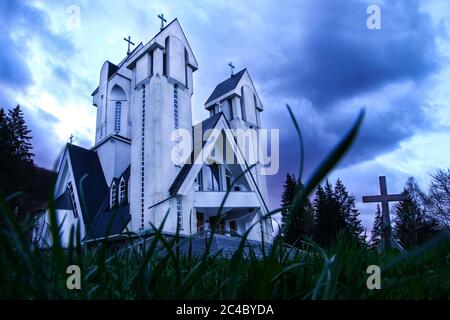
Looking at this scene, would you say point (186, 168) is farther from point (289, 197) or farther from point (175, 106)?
point (289, 197)

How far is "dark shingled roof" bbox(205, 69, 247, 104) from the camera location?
112 feet

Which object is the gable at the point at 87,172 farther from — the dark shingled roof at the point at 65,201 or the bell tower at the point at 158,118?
the bell tower at the point at 158,118

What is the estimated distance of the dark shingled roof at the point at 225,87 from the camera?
3419cm

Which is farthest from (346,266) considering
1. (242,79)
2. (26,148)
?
(26,148)

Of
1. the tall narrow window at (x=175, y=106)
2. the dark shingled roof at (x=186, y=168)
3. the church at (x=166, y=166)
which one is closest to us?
the dark shingled roof at (x=186, y=168)

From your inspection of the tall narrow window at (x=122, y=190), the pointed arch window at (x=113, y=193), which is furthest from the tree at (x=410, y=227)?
the pointed arch window at (x=113, y=193)

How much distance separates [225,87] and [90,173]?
15438 mm

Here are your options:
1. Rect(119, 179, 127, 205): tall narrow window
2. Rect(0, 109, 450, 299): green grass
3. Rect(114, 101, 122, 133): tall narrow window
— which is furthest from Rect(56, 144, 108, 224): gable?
Rect(0, 109, 450, 299): green grass

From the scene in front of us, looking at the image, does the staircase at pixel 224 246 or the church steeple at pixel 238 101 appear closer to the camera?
the staircase at pixel 224 246

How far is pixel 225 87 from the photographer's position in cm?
3519

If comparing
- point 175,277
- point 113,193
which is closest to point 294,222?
point 175,277

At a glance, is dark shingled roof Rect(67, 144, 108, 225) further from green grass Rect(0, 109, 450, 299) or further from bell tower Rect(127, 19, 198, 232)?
green grass Rect(0, 109, 450, 299)

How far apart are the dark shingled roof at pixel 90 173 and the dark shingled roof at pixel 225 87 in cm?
1266
